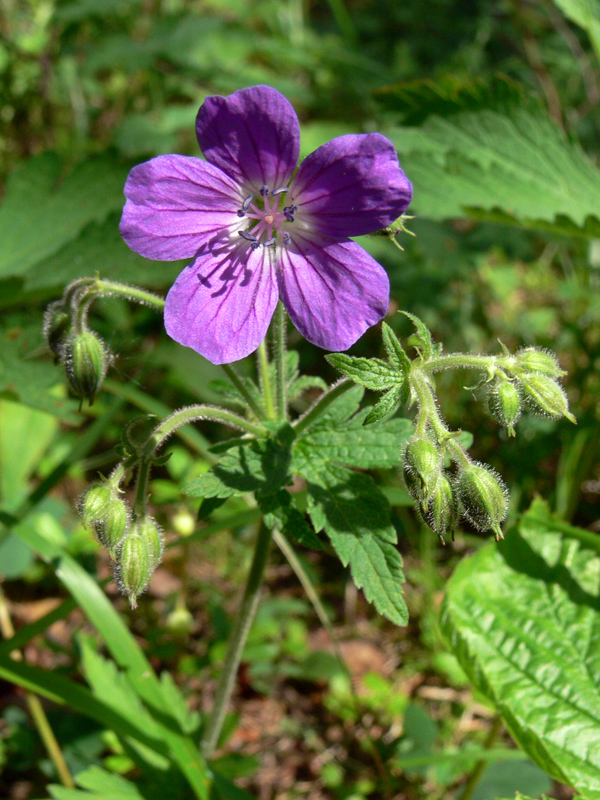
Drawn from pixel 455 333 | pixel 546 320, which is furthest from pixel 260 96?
pixel 546 320

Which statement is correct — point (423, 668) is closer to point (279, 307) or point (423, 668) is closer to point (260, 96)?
point (279, 307)

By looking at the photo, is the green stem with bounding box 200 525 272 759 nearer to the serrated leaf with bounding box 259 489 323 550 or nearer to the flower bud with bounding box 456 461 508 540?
the serrated leaf with bounding box 259 489 323 550

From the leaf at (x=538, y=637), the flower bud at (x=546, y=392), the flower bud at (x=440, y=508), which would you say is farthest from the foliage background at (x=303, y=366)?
the flower bud at (x=546, y=392)

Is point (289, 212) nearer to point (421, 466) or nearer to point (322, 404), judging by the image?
point (322, 404)

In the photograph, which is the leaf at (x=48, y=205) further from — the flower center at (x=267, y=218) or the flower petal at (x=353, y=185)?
the flower petal at (x=353, y=185)

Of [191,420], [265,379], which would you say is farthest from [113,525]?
[265,379]

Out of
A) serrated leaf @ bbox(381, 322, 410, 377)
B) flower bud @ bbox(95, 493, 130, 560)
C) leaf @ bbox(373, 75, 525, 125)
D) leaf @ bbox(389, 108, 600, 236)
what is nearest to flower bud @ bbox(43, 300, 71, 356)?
flower bud @ bbox(95, 493, 130, 560)
